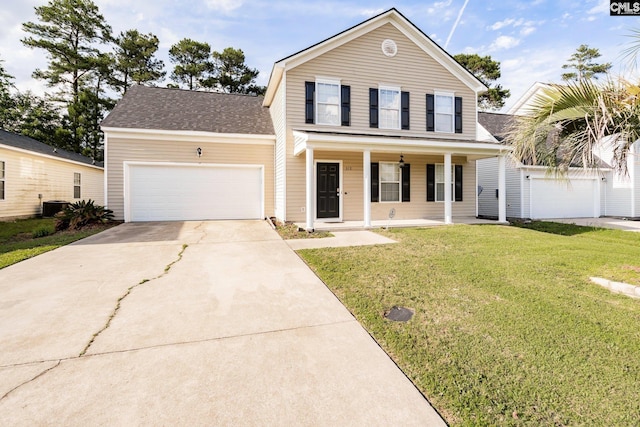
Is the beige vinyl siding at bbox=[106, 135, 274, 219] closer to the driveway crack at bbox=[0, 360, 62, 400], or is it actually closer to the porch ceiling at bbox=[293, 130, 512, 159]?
the porch ceiling at bbox=[293, 130, 512, 159]

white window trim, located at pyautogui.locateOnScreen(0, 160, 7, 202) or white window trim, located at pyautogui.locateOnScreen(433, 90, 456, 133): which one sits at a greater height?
white window trim, located at pyautogui.locateOnScreen(433, 90, 456, 133)

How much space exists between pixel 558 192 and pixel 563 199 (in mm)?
460

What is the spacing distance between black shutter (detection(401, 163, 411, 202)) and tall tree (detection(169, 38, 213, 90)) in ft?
67.8

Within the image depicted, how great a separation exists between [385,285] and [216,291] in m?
2.37

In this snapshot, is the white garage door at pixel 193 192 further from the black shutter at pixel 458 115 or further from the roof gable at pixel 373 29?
the black shutter at pixel 458 115

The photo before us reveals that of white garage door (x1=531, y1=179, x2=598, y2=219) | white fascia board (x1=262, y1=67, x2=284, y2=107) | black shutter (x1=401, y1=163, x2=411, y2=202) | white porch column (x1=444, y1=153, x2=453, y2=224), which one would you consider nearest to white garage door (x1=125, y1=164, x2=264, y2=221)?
white fascia board (x1=262, y1=67, x2=284, y2=107)

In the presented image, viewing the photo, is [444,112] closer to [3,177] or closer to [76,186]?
[3,177]

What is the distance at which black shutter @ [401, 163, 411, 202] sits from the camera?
1101 cm

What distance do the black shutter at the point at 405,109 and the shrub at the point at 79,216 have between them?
1103cm

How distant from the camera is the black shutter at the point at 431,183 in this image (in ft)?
37.1

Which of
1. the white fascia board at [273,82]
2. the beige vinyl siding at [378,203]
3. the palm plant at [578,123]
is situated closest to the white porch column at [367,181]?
the beige vinyl siding at [378,203]

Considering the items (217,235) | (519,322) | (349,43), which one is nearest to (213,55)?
(349,43)

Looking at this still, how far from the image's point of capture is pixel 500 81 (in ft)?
76.7

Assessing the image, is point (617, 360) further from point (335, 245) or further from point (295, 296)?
point (335, 245)
